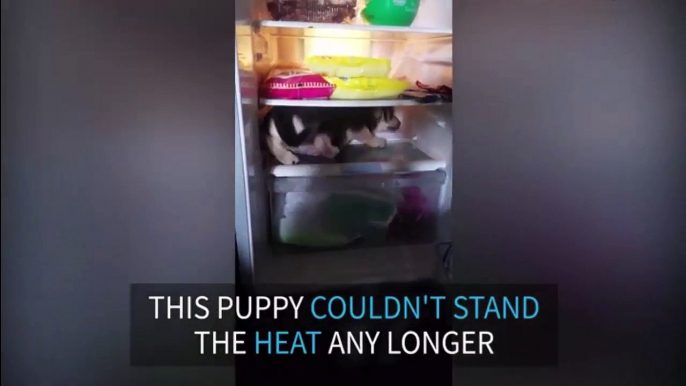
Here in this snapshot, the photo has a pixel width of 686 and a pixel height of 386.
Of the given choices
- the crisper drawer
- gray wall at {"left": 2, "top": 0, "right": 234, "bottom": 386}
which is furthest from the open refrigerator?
gray wall at {"left": 2, "top": 0, "right": 234, "bottom": 386}

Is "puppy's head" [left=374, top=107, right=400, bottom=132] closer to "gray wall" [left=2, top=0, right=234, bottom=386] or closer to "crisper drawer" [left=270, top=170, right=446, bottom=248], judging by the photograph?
"crisper drawer" [left=270, top=170, right=446, bottom=248]

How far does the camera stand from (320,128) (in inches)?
52.4

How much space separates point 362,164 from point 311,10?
1.16ft

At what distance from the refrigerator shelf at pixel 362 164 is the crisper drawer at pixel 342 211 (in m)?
0.01

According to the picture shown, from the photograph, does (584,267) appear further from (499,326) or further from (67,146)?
(67,146)

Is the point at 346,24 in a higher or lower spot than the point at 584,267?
higher

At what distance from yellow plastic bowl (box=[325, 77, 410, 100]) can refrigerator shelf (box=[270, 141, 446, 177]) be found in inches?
4.6

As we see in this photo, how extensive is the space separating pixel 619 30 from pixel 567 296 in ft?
1.83

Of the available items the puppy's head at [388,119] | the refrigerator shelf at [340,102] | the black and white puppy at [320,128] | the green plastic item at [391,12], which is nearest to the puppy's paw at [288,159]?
the black and white puppy at [320,128]

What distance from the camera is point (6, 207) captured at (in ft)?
3.56

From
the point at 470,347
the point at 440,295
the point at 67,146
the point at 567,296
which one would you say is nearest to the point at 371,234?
the point at 440,295

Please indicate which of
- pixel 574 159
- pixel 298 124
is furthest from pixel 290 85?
pixel 574 159

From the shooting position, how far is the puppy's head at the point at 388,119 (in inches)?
52.8

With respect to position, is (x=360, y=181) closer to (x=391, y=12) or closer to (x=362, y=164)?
(x=362, y=164)
